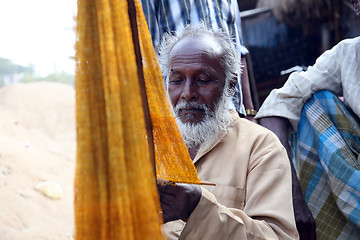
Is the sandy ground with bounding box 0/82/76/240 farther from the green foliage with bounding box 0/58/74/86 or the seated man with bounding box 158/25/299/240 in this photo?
the green foliage with bounding box 0/58/74/86

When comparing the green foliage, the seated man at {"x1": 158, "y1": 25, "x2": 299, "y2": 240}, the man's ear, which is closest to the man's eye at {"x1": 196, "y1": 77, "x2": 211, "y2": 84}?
the seated man at {"x1": 158, "y1": 25, "x2": 299, "y2": 240}

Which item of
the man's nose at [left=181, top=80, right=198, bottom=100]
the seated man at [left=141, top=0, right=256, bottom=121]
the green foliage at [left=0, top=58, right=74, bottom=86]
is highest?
the seated man at [left=141, top=0, right=256, bottom=121]

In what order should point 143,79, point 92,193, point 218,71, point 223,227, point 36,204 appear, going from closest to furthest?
point 92,193
point 143,79
point 223,227
point 218,71
point 36,204

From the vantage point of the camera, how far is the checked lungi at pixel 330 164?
234 cm

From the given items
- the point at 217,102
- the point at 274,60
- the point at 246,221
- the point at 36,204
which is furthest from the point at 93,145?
the point at 36,204

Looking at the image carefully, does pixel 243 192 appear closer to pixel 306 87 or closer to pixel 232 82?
pixel 232 82

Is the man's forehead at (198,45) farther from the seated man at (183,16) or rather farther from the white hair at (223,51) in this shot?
the seated man at (183,16)

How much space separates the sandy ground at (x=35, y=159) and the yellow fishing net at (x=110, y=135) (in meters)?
6.58

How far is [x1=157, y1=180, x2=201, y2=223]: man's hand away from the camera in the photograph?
1.46 m

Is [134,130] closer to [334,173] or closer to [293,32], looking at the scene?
[334,173]

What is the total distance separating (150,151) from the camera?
1.35 meters

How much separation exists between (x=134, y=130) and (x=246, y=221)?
31.1 inches

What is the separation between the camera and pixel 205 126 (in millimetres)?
2236

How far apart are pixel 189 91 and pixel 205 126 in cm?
22
